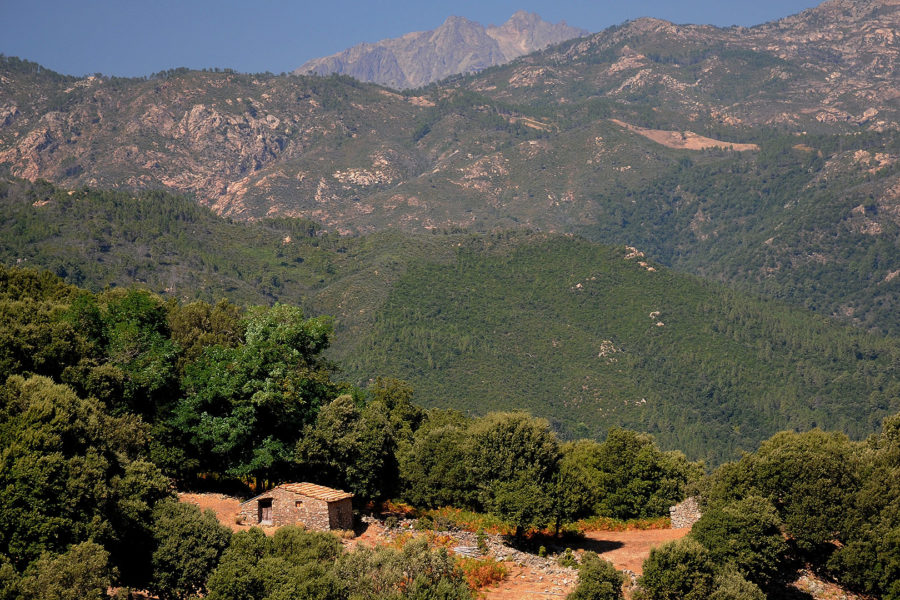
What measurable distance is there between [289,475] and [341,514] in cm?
666

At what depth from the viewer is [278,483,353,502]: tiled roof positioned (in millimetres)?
39469

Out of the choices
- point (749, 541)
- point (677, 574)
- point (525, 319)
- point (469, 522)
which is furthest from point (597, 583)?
point (525, 319)

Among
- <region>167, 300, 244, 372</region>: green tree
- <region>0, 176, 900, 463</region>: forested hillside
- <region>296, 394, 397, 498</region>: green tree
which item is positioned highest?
<region>0, 176, 900, 463</region>: forested hillside

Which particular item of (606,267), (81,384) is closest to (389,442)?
(81,384)

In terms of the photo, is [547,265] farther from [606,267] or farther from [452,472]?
[452,472]

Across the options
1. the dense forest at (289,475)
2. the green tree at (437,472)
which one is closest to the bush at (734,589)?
the dense forest at (289,475)

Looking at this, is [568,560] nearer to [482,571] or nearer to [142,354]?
[482,571]

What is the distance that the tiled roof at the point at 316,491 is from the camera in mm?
39469

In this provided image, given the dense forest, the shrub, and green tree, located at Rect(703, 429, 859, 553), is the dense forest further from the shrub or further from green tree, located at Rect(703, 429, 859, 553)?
the shrub

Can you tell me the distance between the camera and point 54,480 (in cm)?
3131

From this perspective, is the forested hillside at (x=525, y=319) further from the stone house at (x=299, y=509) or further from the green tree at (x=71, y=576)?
the green tree at (x=71, y=576)

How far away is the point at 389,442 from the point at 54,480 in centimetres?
2065

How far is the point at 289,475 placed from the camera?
4597 centimetres

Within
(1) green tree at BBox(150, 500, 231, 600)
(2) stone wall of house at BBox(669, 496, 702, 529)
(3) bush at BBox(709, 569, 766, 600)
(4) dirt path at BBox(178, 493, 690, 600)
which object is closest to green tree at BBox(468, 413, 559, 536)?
(4) dirt path at BBox(178, 493, 690, 600)
